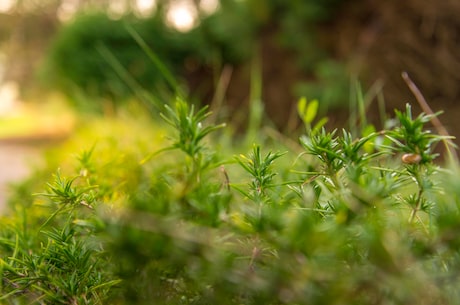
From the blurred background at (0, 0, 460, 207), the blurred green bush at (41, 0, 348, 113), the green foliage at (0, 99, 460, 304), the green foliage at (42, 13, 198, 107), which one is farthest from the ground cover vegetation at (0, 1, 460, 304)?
the green foliage at (42, 13, 198, 107)

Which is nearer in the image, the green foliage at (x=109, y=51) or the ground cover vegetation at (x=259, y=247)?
the ground cover vegetation at (x=259, y=247)

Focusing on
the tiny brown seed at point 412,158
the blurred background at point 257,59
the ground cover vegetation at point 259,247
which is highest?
the blurred background at point 257,59

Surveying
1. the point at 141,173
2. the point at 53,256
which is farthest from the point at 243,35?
the point at 53,256

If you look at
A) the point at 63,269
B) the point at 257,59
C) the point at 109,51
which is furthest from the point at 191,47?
the point at 63,269

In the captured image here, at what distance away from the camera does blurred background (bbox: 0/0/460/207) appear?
376cm

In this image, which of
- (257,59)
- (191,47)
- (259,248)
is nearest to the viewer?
(259,248)

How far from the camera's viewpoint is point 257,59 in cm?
559

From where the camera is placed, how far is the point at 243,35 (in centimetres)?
578

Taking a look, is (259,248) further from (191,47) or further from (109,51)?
(191,47)

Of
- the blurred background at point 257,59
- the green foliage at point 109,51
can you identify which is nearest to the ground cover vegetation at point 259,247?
the blurred background at point 257,59

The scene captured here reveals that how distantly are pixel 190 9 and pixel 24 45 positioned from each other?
4.80m

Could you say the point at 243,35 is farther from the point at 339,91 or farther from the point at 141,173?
the point at 141,173

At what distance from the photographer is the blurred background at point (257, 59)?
12.4 ft

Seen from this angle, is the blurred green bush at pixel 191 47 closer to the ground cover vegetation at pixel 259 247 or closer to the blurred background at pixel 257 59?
the blurred background at pixel 257 59
